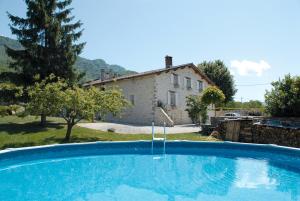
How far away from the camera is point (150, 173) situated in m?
9.46

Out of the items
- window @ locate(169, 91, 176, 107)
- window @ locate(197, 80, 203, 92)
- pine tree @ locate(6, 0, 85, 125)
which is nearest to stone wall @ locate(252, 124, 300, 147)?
pine tree @ locate(6, 0, 85, 125)

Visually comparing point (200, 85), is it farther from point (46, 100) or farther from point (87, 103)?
point (46, 100)

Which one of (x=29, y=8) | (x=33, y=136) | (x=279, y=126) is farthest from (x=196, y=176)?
(x=29, y=8)

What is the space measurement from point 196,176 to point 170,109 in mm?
19746

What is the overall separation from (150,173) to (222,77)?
130 feet

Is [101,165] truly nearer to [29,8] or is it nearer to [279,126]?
[279,126]

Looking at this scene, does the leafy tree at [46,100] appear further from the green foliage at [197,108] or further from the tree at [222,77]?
the tree at [222,77]

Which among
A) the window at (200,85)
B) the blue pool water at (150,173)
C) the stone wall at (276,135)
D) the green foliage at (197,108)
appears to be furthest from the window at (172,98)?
the blue pool water at (150,173)

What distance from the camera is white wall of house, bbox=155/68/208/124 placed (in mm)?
28125

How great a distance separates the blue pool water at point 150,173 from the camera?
718cm

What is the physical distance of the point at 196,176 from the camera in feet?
29.5

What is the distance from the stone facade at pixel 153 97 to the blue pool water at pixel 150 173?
1292 centimetres

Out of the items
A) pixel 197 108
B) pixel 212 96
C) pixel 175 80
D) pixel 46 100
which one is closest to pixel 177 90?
pixel 175 80

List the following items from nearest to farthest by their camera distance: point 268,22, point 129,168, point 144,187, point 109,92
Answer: point 144,187, point 129,168, point 109,92, point 268,22
